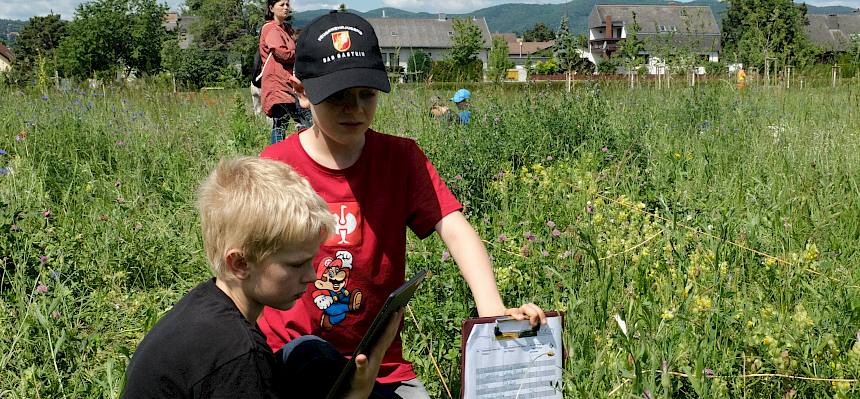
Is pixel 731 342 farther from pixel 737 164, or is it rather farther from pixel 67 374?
pixel 737 164

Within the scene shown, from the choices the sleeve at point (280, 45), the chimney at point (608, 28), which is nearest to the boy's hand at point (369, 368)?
the sleeve at point (280, 45)

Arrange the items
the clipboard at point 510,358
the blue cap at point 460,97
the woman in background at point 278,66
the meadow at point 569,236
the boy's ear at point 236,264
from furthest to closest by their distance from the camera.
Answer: the blue cap at point 460,97
the woman in background at point 278,66
the meadow at point 569,236
the clipboard at point 510,358
the boy's ear at point 236,264

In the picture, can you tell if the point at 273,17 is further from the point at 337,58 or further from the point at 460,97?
the point at 337,58

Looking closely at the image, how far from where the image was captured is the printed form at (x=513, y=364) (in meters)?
1.75

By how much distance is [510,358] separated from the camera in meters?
1.81

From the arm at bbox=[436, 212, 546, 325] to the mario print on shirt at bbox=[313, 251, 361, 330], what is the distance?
0.30m

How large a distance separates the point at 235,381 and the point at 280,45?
5.45 meters

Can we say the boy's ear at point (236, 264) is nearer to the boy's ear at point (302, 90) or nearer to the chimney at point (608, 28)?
the boy's ear at point (302, 90)

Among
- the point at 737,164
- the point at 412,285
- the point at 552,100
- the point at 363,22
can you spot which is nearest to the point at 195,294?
the point at 412,285

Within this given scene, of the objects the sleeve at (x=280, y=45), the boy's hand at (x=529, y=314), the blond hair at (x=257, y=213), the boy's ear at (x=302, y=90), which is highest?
the sleeve at (x=280, y=45)

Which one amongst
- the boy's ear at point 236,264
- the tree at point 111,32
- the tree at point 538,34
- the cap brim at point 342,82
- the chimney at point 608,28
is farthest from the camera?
the tree at point 538,34

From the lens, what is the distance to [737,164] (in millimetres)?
5027

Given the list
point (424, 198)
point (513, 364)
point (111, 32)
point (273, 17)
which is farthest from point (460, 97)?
point (111, 32)

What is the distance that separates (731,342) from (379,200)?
1.19 meters
